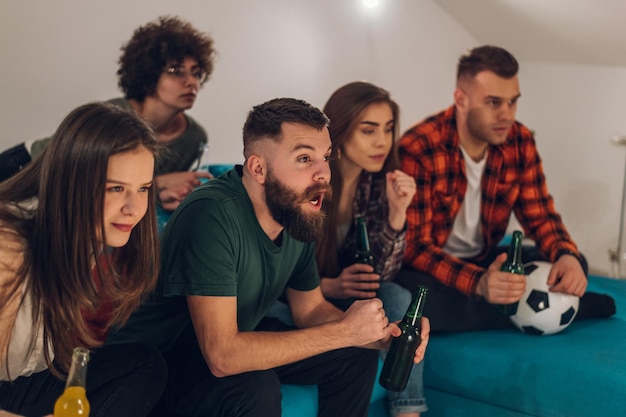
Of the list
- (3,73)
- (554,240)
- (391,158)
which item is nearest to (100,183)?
(391,158)

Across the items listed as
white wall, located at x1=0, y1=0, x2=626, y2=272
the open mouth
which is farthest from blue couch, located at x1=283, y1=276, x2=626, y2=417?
white wall, located at x1=0, y1=0, x2=626, y2=272

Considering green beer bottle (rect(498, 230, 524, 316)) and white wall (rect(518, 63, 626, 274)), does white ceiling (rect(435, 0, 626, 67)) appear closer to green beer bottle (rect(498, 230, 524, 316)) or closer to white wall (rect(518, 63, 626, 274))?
white wall (rect(518, 63, 626, 274))

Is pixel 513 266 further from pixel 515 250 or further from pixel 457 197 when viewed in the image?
pixel 457 197

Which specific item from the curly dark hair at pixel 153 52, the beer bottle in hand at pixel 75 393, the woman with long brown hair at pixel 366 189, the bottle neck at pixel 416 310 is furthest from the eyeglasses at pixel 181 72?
the beer bottle in hand at pixel 75 393

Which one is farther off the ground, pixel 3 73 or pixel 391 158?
pixel 3 73

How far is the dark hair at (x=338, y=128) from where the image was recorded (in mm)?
2281

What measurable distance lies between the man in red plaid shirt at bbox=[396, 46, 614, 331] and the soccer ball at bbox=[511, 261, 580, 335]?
35 mm

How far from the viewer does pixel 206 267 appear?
5.23ft

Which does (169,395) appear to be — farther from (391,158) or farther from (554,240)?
(554,240)

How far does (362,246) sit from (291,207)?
22.3 inches

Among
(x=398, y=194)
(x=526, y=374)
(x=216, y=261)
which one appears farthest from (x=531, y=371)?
(x=216, y=261)

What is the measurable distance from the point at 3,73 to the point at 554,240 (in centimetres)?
187

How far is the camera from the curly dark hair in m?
2.65

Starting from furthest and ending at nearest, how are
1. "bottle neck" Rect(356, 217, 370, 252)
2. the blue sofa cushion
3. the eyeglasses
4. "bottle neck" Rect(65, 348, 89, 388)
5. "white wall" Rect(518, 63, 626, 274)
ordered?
"white wall" Rect(518, 63, 626, 274) → the eyeglasses → "bottle neck" Rect(356, 217, 370, 252) → the blue sofa cushion → "bottle neck" Rect(65, 348, 89, 388)
